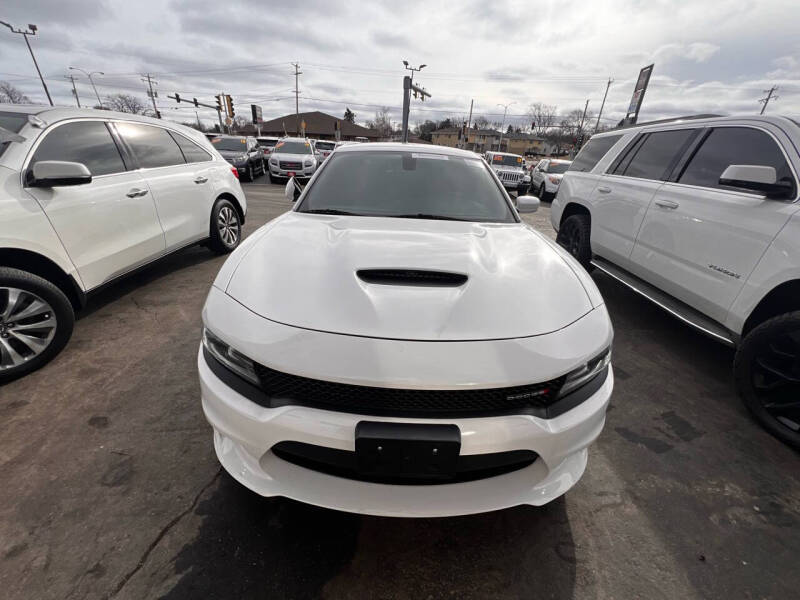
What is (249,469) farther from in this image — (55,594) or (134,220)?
(134,220)

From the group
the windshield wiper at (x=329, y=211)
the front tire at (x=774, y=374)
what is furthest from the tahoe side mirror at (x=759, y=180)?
the windshield wiper at (x=329, y=211)

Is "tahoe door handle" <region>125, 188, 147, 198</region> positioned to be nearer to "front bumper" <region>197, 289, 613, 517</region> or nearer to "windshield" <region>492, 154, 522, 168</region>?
"front bumper" <region>197, 289, 613, 517</region>

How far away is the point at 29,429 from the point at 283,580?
6.06 feet

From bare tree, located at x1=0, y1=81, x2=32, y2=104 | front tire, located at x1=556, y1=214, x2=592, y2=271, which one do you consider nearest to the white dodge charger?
front tire, located at x1=556, y1=214, x2=592, y2=271

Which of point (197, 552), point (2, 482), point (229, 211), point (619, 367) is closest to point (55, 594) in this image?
point (197, 552)

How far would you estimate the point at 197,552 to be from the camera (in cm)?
150

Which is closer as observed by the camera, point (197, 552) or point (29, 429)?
point (197, 552)

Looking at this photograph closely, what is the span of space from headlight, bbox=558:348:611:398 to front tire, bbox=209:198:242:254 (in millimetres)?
4768

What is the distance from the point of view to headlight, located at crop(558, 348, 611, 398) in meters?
1.37

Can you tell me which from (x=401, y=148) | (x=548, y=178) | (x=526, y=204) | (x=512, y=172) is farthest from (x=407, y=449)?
(x=512, y=172)

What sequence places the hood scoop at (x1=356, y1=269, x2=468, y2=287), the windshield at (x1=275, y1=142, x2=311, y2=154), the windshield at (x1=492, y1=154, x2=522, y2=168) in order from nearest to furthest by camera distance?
the hood scoop at (x1=356, y1=269, x2=468, y2=287), the windshield at (x1=275, y1=142, x2=311, y2=154), the windshield at (x1=492, y1=154, x2=522, y2=168)

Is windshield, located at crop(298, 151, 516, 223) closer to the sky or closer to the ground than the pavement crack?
closer to the sky

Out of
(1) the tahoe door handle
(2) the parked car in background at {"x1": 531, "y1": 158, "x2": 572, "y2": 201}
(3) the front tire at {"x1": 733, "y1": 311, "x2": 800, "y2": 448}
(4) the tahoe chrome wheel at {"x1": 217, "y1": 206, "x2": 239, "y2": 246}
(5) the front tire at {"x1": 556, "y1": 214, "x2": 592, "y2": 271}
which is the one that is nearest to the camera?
(3) the front tire at {"x1": 733, "y1": 311, "x2": 800, "y2": 448}

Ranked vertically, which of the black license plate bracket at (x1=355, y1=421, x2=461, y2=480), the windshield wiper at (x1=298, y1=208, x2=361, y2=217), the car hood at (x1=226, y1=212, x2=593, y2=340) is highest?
the windshield wiper at (x1=298, y1=208, x2=361, y2=217)
